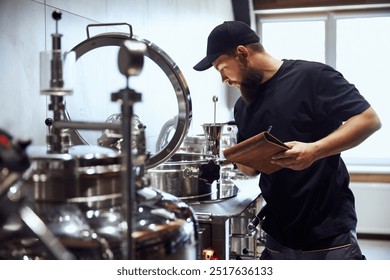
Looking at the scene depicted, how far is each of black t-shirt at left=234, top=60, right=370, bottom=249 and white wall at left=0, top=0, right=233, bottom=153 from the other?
0.42 metres

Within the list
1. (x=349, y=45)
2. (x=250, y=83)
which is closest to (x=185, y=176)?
(x=250, y=83)

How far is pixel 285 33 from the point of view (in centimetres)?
433

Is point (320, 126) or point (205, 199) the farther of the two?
point (205, 199)

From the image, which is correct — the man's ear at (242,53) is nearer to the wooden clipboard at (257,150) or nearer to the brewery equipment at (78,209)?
the wooden clipboard at (257,150)

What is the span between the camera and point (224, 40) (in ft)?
4.86

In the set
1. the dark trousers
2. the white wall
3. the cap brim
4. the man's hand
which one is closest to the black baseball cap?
the cap brim

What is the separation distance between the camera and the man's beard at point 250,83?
4.93 feet

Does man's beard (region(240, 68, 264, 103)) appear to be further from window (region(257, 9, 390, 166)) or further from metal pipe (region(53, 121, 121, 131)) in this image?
window (region(257, 9, 390, 166))

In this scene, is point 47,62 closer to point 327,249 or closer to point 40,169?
point 40,169

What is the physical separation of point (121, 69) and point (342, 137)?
837mm

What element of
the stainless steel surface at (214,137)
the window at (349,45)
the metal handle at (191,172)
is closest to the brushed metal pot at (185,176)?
the metal handle at (191,172)

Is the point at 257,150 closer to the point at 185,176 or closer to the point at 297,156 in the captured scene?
the point at 297,156

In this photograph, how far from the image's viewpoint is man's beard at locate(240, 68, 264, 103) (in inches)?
59.2
